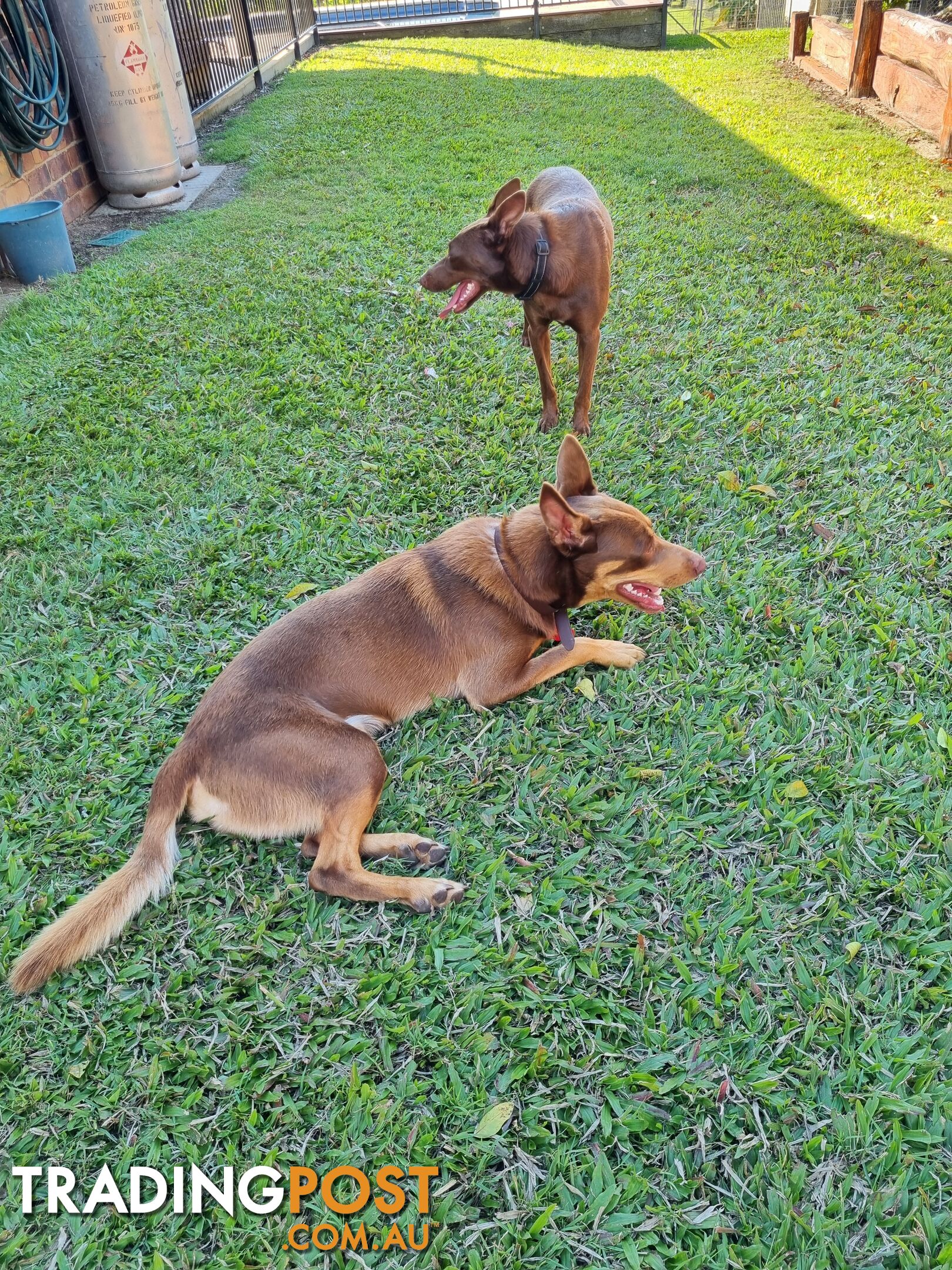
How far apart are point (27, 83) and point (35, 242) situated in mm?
1549

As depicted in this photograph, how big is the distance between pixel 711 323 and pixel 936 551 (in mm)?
2709

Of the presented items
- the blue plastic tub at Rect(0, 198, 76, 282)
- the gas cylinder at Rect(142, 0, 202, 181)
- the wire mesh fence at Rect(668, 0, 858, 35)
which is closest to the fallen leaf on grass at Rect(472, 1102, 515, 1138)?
the blue plastic tub at Rect(0, 198, 76, 282)

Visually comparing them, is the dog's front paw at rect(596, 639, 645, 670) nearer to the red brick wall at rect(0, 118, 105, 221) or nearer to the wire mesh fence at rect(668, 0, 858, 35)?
the red brick wall at rect(0, 118, 105, 221)

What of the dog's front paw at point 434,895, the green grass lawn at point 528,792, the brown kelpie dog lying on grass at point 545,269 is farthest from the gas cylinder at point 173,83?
the dog's front paw at point 434,895

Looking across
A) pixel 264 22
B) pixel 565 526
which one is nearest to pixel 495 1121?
pixel 565 526

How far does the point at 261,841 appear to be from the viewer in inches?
101

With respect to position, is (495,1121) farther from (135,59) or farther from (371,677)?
(135,59)

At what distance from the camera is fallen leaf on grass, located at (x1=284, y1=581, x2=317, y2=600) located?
11.4 ft

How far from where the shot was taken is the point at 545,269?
4125 millimetres

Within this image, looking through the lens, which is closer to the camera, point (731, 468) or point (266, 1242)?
point (266, 1242)

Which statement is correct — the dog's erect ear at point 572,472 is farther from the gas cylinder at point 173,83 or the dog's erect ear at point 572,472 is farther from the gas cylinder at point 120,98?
the gas cylinder at point 173,83

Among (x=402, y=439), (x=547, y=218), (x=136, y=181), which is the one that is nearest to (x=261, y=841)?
(x=402, y=439)

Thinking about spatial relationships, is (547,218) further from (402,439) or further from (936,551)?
(936,551)

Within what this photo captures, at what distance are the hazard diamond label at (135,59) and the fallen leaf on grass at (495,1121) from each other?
9.00 m
